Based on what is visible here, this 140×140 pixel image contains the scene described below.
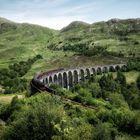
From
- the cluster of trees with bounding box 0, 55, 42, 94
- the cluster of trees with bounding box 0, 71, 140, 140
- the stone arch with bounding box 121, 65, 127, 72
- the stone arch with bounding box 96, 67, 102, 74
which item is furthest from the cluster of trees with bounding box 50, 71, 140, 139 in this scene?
the stone arch with bounding box 96, 67, 102, 74

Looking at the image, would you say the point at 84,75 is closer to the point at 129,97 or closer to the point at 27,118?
the point at 129,97

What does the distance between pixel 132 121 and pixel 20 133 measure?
17937 millimetres

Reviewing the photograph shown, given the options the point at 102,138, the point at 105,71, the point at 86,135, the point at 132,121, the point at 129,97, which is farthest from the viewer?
the point at 105,71

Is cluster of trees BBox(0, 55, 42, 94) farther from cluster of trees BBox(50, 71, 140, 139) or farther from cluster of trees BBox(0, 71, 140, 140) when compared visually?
cluster of trees BBox(0, 71, 140, 140)

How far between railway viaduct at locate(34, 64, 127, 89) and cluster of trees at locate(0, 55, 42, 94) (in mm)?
8844

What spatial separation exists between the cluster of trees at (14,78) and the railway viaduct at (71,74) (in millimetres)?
8844

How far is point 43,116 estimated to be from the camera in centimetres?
4656

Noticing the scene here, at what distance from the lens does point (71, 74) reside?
148 metres

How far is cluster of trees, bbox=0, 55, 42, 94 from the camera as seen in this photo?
4889 inches

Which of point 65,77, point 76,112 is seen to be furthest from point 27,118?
point 65,77

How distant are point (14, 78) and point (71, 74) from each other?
83.3 ft

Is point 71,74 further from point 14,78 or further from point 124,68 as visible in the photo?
point 124,68

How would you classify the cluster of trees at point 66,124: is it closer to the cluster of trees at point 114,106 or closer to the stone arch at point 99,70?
the cluster of trees at point 114,106

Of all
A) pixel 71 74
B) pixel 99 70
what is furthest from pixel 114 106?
pixel 99 70
